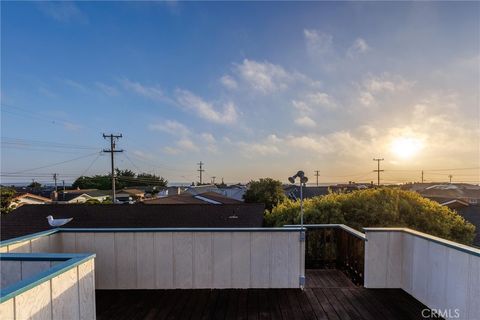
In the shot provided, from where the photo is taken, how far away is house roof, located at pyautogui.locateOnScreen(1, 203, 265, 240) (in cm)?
852

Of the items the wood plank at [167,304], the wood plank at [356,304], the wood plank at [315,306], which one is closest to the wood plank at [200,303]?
the wood plank at [167,304]

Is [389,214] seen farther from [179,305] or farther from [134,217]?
[134,217]

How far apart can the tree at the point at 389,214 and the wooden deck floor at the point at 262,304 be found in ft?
12.9

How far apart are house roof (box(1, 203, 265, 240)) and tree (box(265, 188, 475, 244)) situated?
6.83ft

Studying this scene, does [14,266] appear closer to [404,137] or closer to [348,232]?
[348,232]

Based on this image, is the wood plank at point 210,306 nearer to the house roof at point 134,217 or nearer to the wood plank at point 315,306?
the wood plank at point 315,306

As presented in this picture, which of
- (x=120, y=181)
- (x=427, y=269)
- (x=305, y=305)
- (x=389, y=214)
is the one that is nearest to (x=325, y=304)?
(x=305, y=305)

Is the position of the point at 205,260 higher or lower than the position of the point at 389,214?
higher

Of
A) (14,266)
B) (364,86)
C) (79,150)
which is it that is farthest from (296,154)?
(79,150)

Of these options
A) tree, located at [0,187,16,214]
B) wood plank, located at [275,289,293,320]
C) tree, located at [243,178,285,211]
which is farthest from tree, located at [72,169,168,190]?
wood plank, located at [275,289,293,320]

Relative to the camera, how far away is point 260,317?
2822mm

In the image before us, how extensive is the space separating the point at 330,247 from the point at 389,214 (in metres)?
3.40

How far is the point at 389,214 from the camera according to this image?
7199 millimetres

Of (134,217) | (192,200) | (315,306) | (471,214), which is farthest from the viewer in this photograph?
(192,200)
